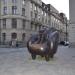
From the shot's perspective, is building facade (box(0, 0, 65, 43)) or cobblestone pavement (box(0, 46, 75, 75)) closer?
cobblestone pavement (box(0, 46, 75, 75))

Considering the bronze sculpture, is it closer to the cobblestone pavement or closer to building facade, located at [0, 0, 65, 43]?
the cobblestone pavement

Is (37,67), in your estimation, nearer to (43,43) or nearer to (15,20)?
(43,43)

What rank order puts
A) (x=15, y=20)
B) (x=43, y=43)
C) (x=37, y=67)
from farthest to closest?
(x=15, y=20) < (x=43, y=43) < (x=37, y=67)

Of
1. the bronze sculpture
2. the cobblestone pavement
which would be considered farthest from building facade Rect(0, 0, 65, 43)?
the cobblestone pavement

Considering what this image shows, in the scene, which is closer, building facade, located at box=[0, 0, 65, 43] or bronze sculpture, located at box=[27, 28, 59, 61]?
bronze sculpture, located at box=[27, 28, 59, 61]

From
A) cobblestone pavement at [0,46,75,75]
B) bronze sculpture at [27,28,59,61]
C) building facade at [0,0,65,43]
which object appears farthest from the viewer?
building facade at [0,0,65,43]

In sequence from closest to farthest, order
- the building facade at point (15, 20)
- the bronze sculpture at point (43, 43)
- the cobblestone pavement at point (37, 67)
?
the cobblestone pavement at point (37, 67) < the bronze sculpture at point (43, 43) < the building facade at point (15, 20)

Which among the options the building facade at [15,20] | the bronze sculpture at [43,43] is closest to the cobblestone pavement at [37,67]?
the bronze sculpture at [43,43]

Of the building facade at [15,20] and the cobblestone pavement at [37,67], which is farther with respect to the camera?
the building facade at [15,20]

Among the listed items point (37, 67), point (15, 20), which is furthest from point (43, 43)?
point (15, 20)

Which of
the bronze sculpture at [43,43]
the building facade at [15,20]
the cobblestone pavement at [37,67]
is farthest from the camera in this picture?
the building facade at [15,20]

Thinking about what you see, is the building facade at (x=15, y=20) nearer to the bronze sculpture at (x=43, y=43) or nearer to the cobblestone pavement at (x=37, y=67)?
the bronze sculpture at (x=43, y=43)

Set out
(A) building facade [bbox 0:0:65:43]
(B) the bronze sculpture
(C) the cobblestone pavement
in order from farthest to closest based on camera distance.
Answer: (A) building facade [bbox 0:0:65:43]
(B) the bronze sculpture
(C) the cobblestone pavement

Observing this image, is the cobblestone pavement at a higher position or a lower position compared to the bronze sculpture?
lower
